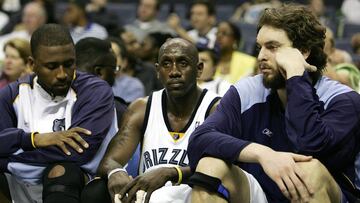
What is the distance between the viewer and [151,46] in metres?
8.65

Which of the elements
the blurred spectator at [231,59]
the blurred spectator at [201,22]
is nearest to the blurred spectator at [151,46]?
the blurred spectator at [231,59]

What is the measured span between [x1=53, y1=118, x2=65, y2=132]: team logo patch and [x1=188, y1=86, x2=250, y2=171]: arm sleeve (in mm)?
1035

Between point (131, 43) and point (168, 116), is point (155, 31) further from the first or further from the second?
point (168, 116)

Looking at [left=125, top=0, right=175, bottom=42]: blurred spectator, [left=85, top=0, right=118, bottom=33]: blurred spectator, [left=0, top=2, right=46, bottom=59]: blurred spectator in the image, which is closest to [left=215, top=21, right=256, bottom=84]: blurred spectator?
[left=125, top=0, right=175, bottom=42]: blurred spectator

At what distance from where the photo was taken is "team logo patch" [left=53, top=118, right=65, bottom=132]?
4527 millimetres

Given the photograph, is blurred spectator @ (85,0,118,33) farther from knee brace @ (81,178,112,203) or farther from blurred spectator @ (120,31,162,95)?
knee brace @ (81,178,112,203)

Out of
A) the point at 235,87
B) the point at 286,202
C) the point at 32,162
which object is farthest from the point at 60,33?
the point at 286,202

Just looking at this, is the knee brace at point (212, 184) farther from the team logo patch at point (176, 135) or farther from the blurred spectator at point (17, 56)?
the blurred spectator at point (17, 56)

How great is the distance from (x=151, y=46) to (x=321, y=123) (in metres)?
5.23

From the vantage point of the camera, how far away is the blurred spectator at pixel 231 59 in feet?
26.8

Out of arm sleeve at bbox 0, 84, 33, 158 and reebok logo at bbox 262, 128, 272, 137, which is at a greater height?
reebok logo at bbox 262, 128, 272, 137

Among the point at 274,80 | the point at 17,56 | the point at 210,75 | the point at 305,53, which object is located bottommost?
the point at 210,75

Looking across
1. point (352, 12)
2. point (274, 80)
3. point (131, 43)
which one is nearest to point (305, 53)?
point (274, 80)

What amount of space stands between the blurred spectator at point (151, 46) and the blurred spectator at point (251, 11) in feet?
10.6
